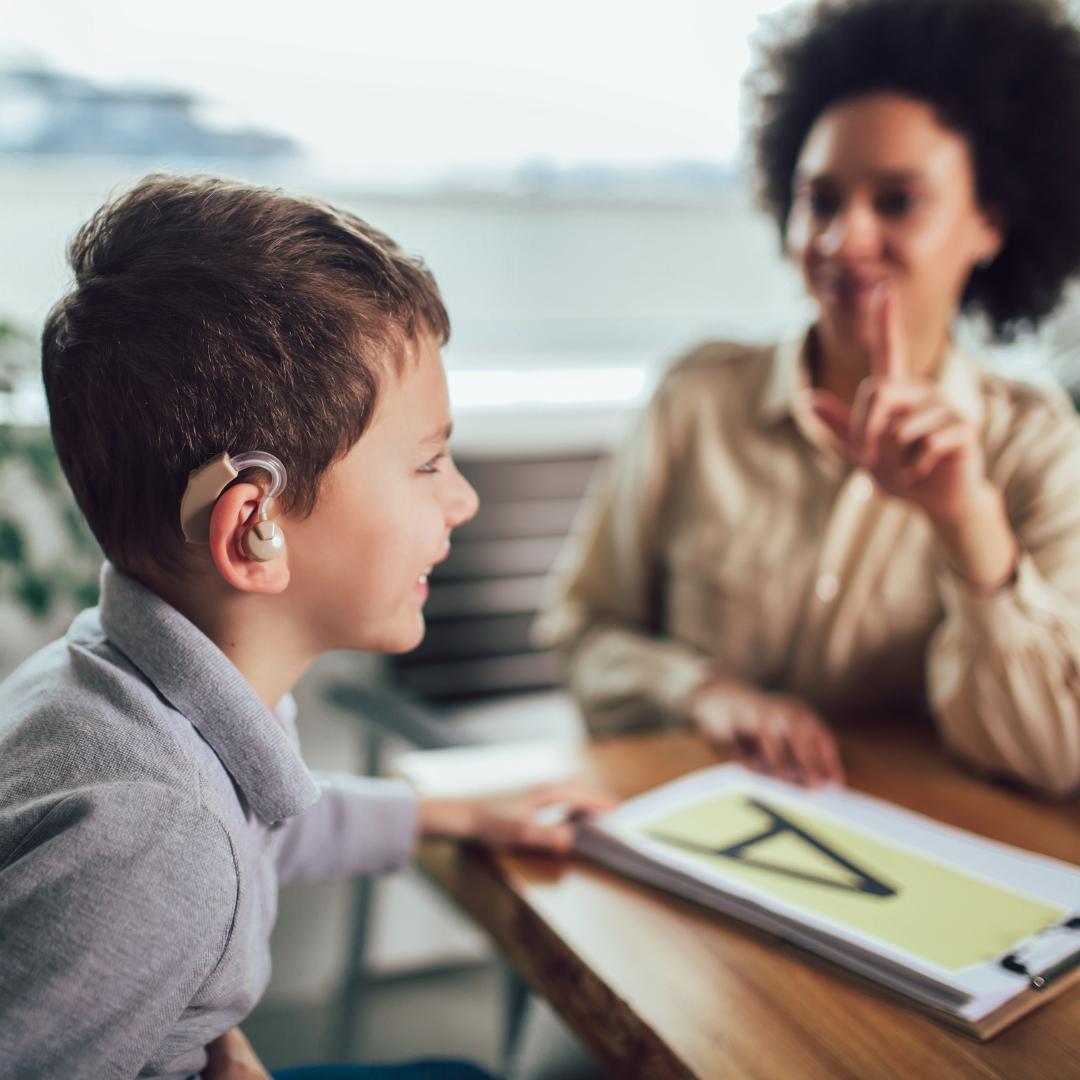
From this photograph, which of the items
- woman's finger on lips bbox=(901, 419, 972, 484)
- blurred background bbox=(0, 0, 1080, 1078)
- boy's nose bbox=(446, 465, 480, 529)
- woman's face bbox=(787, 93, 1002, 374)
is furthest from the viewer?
blurred background bbox=(0, 0, 1080, 1078)

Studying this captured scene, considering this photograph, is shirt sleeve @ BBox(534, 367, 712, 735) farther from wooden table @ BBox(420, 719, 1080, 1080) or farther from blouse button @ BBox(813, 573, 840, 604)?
wooden table @ BBox(420, 719, 1080, 1080)

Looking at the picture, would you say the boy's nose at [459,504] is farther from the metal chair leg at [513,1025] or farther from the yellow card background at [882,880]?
the metal chair leg at [513,1025]

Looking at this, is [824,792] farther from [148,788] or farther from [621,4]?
[621,4]

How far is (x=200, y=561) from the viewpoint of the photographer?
2.03ft

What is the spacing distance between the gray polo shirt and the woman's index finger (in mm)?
764

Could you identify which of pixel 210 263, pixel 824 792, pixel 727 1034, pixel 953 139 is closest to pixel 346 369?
pixel 210 263

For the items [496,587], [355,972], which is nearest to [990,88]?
[496,587]

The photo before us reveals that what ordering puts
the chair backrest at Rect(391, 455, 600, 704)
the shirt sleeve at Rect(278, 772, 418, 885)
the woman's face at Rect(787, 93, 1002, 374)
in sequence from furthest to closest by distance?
the chair backrest at Rect(391, 455, 600, 704) → the woman's face at Rect(787, 93, 1002, 374) → the shirt sleeve at Rect(278, 772, 418, 885)

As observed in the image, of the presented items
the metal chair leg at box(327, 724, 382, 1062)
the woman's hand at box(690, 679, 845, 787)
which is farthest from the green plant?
the woman's hand at box(690, 679, 845, 787)

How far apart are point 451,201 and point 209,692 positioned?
1462 mm

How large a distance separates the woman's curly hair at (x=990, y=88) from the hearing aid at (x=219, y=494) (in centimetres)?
101

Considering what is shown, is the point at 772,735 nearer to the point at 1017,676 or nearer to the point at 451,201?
the point at 1017,676

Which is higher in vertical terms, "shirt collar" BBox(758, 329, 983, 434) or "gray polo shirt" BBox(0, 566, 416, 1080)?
"shirt collar" BBox(758, 329, 983, 434)

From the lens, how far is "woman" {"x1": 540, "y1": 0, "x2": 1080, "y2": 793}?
1023mm
